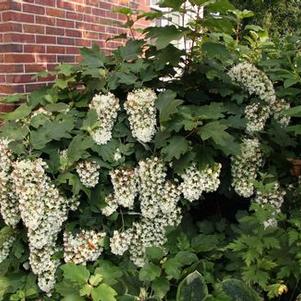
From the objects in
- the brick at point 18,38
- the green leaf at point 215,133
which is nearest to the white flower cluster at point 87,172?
the green leaf at point 215,133

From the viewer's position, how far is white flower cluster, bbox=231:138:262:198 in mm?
2633

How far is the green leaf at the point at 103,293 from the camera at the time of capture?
7.21ft

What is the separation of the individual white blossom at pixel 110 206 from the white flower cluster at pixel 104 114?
32 centimetres

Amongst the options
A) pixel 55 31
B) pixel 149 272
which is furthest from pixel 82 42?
pixel 149 272

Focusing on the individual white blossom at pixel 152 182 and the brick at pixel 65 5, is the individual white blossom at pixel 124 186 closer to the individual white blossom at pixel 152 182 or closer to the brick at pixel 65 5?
the individual white blossom at pixel 152 182

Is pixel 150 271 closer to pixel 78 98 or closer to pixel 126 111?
pixel 126 111

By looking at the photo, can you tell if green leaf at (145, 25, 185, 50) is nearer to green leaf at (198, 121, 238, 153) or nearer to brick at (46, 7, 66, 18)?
green leaf at (198, 121, 238, 153)

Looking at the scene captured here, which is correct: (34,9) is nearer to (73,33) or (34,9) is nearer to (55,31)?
(55,31)

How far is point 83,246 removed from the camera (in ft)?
8.31

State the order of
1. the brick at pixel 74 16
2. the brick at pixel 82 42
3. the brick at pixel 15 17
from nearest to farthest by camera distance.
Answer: the brick at pixel 15 17
the brick at pixel 74 16
the brick at pixel 82 42

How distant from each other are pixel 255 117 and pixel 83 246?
126 centimetres

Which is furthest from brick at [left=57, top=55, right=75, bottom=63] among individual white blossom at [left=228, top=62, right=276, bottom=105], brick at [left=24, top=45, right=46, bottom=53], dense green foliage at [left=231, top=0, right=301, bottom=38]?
dense green foliage at [left=231, top=0, right=301, bottom=38]

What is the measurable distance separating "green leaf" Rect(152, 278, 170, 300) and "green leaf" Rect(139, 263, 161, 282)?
0.16 feet

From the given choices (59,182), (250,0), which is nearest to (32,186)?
(59,182)
